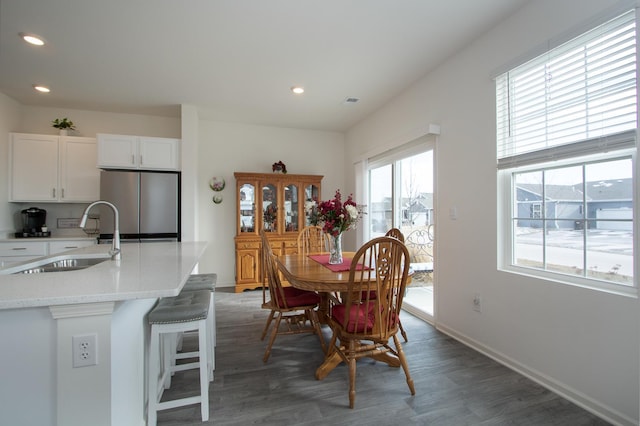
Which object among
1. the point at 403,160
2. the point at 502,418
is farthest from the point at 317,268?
the point at 403,160

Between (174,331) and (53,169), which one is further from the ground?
(53,169)

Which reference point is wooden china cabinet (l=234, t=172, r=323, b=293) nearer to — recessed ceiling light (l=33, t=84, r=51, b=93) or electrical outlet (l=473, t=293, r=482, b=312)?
recessed ceiling light (l=33, t=84, r=51, b=93)

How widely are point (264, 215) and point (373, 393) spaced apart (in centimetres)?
310

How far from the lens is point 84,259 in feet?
6.48

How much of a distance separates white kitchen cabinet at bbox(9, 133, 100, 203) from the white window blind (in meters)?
4.70

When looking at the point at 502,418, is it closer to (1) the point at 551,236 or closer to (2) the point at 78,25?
(1) the point at 551,236

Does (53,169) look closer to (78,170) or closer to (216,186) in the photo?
(78,170)

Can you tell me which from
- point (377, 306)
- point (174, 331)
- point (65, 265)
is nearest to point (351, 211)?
point (377, 306)

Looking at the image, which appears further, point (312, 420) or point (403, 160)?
point (403, 160)

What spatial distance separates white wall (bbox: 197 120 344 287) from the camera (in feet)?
14.6

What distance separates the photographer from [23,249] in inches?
127

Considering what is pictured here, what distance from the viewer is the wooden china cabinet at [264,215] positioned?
4.24 metres

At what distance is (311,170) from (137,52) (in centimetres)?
296

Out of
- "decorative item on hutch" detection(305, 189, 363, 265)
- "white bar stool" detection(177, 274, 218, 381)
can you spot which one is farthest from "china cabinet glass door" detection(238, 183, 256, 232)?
"decorative item on hutch" detection(305, 189, 363, 265)
